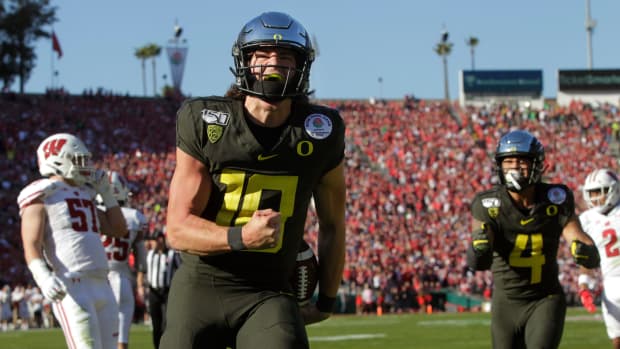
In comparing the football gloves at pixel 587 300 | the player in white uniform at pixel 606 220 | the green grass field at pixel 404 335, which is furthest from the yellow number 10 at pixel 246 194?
the green grass field at pixel 404 335

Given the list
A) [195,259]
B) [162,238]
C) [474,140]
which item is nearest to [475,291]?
[474,140]

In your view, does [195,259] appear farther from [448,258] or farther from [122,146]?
[122,146]

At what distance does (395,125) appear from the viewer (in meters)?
39.9

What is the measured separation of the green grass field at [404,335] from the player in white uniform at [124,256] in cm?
343

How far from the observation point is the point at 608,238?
8961 mm

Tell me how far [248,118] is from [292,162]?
0.25m

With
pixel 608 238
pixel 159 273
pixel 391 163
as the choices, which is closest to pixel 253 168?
pixel 608 238

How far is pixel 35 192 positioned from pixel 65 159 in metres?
0.44

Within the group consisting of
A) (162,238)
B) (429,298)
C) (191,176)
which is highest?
(191,176)

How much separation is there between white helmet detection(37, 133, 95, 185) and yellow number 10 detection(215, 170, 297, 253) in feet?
10.6

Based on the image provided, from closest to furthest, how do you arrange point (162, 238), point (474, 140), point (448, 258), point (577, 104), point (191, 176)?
point (191, 176), point (162, 238), point (448, 258), point (474, 140), point (577, 104)

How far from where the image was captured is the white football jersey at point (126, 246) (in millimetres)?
10383

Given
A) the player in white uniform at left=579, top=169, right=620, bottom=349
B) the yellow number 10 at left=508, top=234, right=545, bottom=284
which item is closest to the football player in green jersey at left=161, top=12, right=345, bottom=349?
the yellow number 10 at left=508, top=234, right=545, bottom=284

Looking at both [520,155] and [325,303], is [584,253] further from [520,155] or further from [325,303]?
[325,303]
